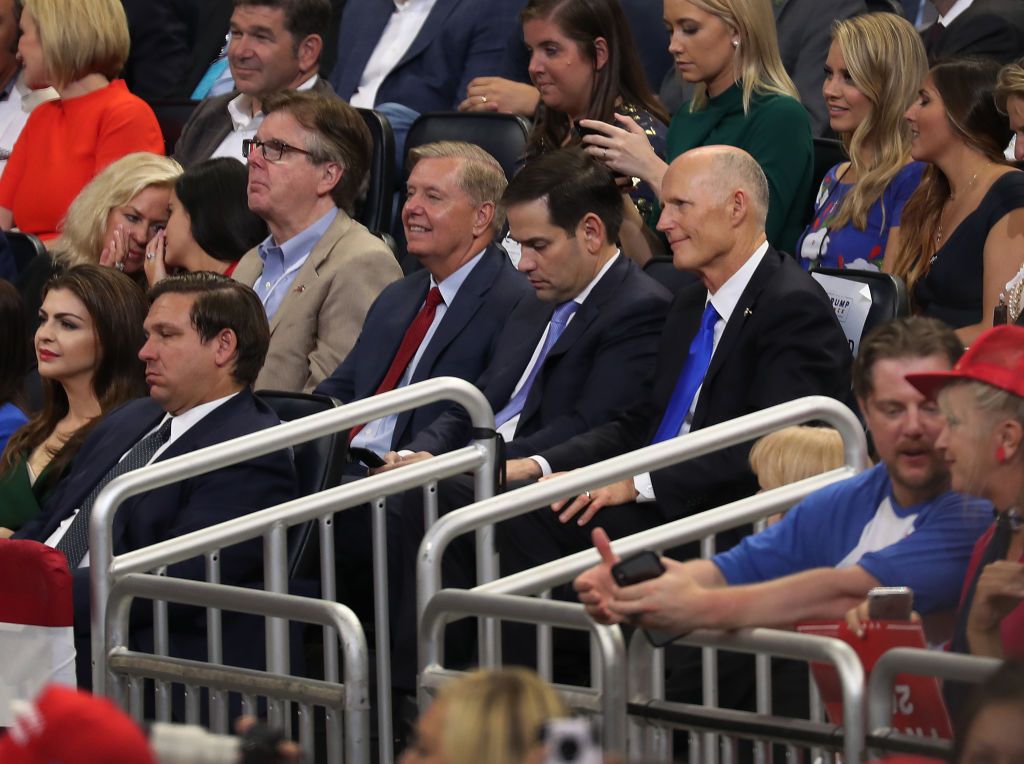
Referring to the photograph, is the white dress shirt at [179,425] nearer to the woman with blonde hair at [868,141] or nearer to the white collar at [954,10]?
the woman with blonde hair at [868,141]

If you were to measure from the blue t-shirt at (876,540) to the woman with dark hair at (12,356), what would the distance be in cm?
300

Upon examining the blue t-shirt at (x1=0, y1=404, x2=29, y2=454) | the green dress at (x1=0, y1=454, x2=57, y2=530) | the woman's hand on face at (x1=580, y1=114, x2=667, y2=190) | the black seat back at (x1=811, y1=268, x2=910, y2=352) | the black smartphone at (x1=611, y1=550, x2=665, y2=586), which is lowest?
the green dress at (x1=0, y1=454, x2=57, y2=530)

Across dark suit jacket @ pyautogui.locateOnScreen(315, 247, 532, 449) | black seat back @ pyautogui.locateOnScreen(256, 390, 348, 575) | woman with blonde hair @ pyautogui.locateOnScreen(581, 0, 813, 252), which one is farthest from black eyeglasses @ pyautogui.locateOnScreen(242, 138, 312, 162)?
black seat back @ pyautogui.locateOnScreen(256, 390, 348, 575)

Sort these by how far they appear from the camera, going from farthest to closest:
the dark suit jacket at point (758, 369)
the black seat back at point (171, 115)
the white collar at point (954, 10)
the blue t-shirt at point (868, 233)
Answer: the black seat back at point (171, 115)
the white collar at point (954, 10)
the blue t-shirt at point (868, 233)
the dark suit jacket at point (758, 369)

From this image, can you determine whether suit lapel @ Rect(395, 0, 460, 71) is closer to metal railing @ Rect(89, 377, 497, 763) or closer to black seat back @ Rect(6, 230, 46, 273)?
black seat back @ Rect(6, 230, 46, 273)

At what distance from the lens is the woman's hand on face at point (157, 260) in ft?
21.5

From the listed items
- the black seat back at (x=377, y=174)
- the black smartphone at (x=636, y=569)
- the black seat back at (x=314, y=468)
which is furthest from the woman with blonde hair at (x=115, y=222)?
the black smartphone at (x=636, y=569)

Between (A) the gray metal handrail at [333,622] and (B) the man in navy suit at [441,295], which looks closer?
(A) the gray metal handrail at [333,622]

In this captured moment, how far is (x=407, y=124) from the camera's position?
754cm

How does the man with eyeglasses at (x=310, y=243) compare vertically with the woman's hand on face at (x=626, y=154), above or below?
below

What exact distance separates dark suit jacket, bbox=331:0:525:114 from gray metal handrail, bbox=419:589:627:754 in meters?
4.42

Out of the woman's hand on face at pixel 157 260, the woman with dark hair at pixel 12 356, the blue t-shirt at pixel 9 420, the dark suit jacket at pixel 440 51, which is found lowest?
the blue t-shirt at pixel 9 420

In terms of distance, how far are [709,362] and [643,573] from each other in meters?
1.90

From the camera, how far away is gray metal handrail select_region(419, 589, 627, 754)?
3.13m
